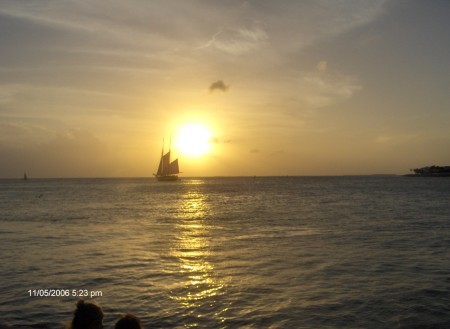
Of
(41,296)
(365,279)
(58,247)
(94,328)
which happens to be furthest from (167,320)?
(58,247)

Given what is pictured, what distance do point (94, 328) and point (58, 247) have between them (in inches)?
901

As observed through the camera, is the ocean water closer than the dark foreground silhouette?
No

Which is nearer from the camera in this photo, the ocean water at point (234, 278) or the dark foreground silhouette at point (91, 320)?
the dark foreground silhouette at point (91, 320)

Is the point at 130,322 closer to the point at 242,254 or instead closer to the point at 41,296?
the point at 41,296

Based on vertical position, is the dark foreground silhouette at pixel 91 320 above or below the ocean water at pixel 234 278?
above

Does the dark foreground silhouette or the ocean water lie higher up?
the dark foreground silhouette

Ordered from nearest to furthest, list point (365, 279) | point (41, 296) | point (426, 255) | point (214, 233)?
point (41, 296) < point (365, 279) < point (426, 255) < point (214, 233)

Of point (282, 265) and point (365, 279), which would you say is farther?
point (282, 265)

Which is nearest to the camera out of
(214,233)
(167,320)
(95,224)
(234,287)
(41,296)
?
(167,320)

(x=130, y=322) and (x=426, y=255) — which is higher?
(x=130, y=322)

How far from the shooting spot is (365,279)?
17.8 meters

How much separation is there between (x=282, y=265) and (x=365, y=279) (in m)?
4.15

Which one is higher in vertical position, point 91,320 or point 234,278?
point 91,320

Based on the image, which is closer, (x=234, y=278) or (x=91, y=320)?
(x=91, y=320)
